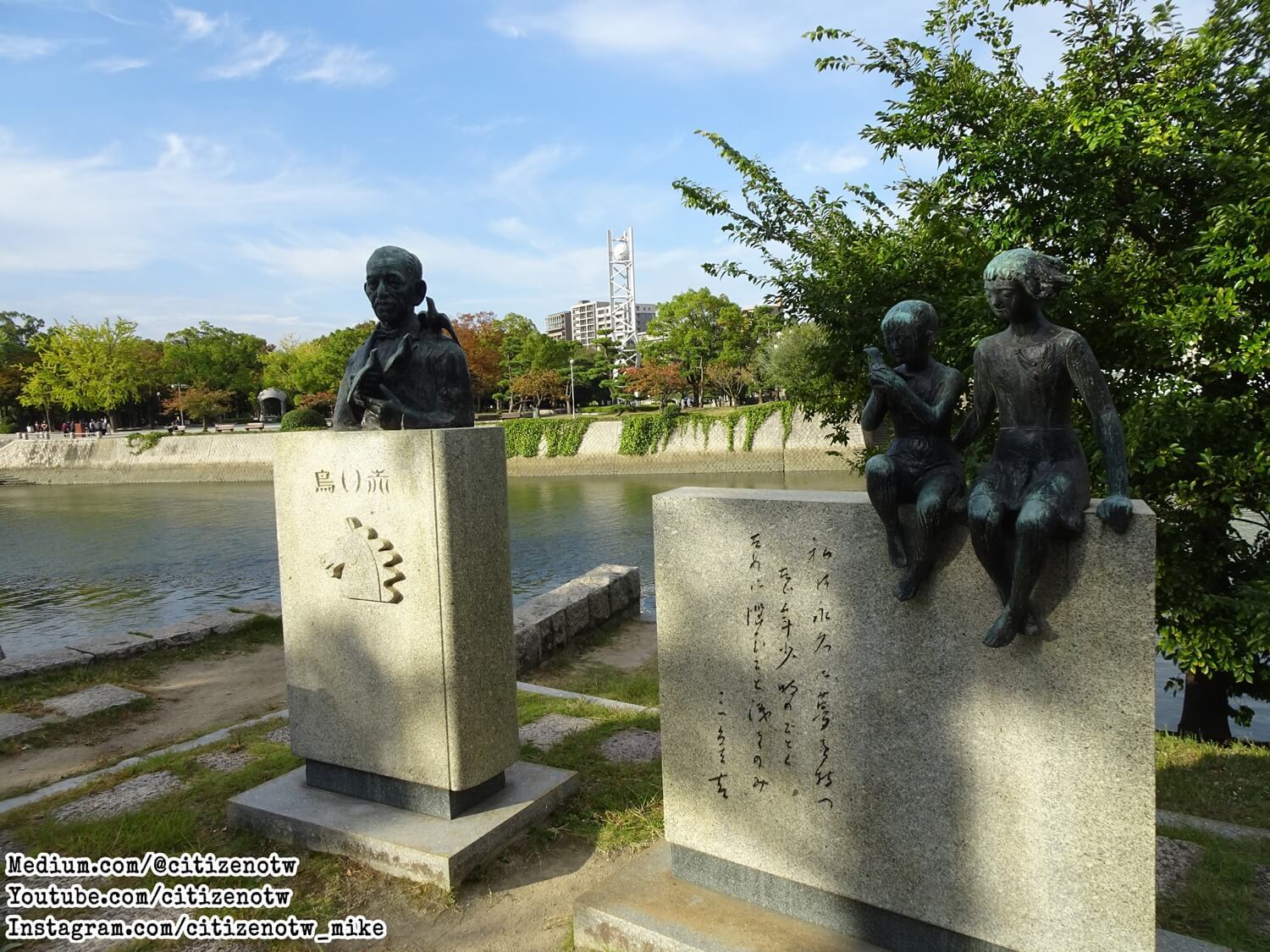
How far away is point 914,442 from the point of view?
2.72 metres

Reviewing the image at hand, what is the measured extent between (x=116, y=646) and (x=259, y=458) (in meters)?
30.2

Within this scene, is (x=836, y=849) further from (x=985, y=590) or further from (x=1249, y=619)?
(x=1249, y=619)

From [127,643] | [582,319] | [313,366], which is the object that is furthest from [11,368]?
[582,319]

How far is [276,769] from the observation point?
15.5 ft

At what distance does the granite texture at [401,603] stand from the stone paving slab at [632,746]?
0.84m

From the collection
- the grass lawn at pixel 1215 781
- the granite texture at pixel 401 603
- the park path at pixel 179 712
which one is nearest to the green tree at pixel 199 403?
the park path at pixel 179 712

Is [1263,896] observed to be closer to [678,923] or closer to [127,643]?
[678,923]

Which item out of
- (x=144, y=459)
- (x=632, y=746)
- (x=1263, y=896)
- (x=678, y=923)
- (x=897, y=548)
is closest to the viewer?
(x=897, y=548)

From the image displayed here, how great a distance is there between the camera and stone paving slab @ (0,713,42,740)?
5.59 m

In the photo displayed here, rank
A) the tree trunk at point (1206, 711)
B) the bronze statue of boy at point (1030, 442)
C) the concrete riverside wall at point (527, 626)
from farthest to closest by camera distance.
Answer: the concrete riverside wall at point (527, 626)
the tree trunk at point (1206, 711)
the bronze statue of boy at point (1030, 442)

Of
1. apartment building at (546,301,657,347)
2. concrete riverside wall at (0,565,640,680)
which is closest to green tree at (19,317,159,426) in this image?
concrete riverside wall at (0,565,640,680)

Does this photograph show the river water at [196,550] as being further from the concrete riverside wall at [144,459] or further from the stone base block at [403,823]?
the concrete riverside wall at [144,459]

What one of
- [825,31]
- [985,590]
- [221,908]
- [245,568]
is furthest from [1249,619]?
[245,568]

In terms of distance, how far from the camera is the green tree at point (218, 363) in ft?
165
